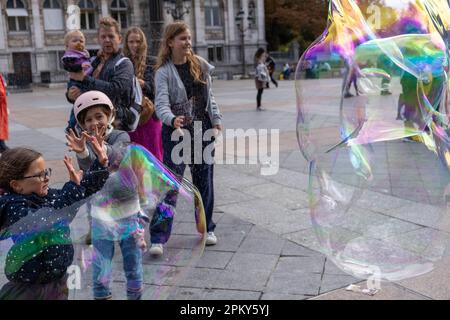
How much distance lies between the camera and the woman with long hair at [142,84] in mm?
4652

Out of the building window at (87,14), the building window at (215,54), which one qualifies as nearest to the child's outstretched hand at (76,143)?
the building window at (87,14)

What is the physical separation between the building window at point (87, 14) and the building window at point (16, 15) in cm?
413

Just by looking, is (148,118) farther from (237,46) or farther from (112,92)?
(237,46)

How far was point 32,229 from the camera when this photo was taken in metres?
2.25

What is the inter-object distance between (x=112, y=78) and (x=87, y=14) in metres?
38.3

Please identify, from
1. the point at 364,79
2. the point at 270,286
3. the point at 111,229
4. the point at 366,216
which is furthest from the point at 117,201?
the point at 366,216

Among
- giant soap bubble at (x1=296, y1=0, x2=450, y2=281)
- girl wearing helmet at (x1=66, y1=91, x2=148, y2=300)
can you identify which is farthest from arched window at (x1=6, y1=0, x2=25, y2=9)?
girl wearing helmet at (x1=66, y1=91, x2=148, y2=300)

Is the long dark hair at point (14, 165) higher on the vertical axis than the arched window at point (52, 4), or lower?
lower

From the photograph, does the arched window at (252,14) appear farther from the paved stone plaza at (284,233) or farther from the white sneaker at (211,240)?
the white sneaker at (211,240)

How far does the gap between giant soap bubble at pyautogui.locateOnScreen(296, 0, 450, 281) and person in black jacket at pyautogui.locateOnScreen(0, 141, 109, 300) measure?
176 cm

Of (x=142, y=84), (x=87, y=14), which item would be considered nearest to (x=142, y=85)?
(x=142, y=84)

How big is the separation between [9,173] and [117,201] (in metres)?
0.50

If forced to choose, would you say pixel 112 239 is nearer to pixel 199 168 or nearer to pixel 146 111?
pixel 199 168
